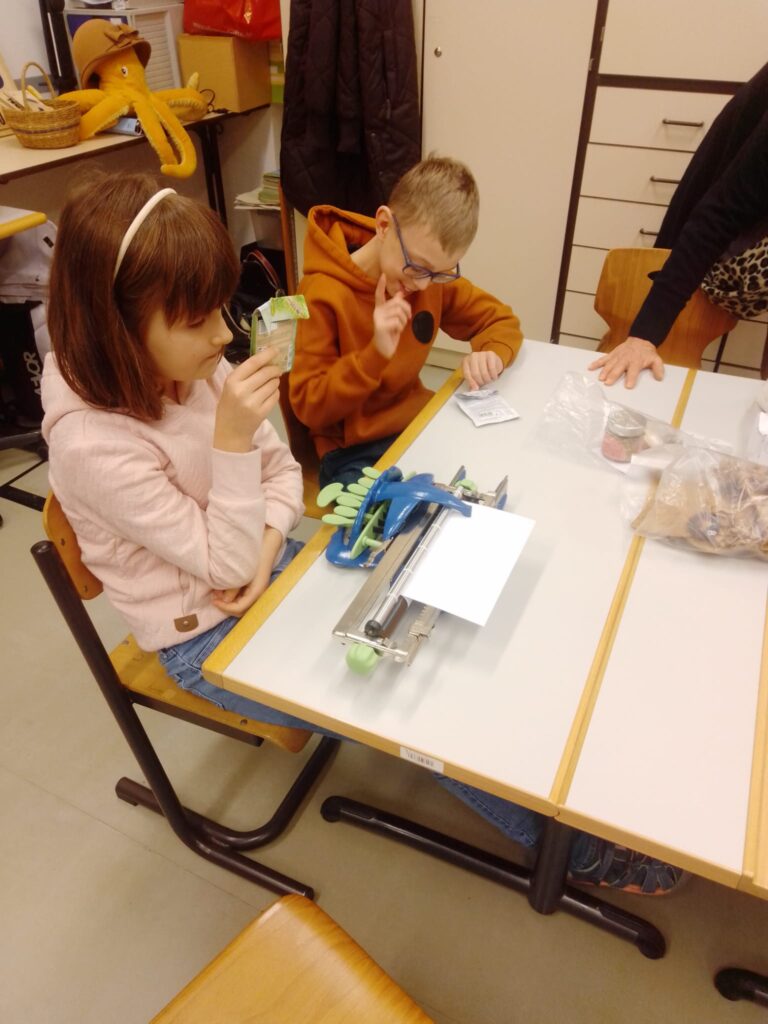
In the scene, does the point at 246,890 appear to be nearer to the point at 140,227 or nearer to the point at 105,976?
the point at 105,976

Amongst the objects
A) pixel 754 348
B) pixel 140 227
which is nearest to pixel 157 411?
pixel 140 227

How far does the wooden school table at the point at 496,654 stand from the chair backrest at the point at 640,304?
91cm

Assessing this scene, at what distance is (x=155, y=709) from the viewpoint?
1.21 m

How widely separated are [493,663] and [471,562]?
0.13 meters

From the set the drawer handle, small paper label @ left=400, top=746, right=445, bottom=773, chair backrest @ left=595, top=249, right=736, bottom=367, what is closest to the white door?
the drawer handle

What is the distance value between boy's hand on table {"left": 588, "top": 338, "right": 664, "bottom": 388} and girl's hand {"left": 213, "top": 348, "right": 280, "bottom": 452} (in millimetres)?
739

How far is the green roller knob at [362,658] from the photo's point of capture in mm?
813

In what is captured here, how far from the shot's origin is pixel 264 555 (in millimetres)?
1117

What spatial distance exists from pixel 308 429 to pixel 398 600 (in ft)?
2.60

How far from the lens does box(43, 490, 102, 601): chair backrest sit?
96cm

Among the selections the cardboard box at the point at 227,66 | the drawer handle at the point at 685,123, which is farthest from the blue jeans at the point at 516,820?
the cardboard box at the point at 227,66

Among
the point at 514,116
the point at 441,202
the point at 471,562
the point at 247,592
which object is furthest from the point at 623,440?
the point at 514,116

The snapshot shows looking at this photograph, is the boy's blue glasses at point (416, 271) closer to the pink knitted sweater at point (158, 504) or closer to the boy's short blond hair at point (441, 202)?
the boy's short blond hair at point (441, 202)

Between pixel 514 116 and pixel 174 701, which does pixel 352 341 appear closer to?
pixel 174 701
